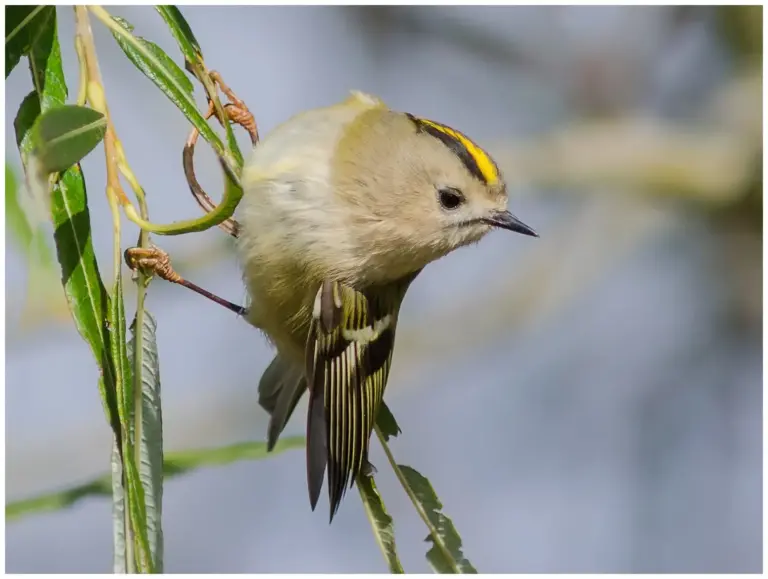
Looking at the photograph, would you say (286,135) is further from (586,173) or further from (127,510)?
(586,173)

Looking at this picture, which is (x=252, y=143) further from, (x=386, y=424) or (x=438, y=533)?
(x=438, y=533)

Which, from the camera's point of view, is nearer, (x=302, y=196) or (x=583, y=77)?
(x=302, y=196)

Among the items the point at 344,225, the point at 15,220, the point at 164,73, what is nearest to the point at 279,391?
the point at 344,225

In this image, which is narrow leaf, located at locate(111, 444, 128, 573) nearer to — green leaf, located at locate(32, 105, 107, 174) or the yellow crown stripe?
green leaf, located at locate(32, 105, 107, 174)

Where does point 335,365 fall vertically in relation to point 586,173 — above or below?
below

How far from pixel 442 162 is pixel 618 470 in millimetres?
2179

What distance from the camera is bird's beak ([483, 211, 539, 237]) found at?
1382mm

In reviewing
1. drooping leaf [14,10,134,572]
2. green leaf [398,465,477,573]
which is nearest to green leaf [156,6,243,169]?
drooping leaf [14,10,134,572]

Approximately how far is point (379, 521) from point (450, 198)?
47 cm

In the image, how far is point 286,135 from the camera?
136cm

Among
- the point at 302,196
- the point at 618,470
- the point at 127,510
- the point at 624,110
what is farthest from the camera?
the point at 618,470

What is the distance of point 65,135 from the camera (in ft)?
2.45

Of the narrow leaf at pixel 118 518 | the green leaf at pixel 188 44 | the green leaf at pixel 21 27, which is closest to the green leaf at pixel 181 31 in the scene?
the green leaf at pixel 188 44

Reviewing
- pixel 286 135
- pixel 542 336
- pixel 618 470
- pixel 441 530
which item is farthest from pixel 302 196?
pixel 618 470
